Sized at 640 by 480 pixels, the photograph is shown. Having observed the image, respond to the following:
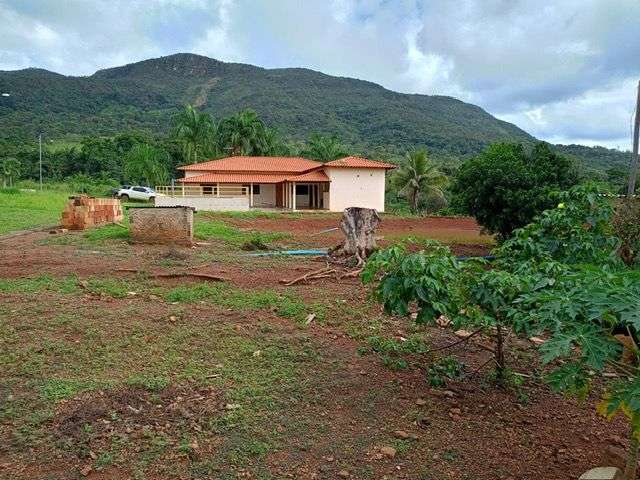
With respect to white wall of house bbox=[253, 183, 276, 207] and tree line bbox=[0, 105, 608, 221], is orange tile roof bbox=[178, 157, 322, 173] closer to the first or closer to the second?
white wall of house bbox=[253, 183, 276, 207]

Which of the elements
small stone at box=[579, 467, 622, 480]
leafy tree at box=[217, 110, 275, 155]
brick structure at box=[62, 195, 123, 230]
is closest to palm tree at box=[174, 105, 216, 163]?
leafy tree at box=[217, 110, 275, 155]

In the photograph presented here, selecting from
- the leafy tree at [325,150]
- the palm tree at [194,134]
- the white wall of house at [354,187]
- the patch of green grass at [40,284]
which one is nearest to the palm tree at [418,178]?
the white wall of house at [354,187]

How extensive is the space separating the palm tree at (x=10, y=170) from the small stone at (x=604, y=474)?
4607 centimetres

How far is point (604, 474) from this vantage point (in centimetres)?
261

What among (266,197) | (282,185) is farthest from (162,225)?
(266,197)

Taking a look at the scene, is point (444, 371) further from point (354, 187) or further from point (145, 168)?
point (145, 168)

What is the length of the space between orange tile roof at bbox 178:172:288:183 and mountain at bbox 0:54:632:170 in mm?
33158

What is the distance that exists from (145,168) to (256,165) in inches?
466

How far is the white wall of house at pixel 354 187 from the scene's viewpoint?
3142 centimetres

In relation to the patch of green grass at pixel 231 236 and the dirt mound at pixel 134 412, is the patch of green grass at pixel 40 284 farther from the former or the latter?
the patch of green grass at pixel 231 236

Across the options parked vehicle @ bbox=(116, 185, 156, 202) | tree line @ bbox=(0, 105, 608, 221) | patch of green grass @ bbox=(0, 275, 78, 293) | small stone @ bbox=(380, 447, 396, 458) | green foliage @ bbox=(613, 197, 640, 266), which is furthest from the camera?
parked vehicle @ bbox=(116, 185, 156, 202)

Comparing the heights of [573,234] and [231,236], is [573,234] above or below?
above

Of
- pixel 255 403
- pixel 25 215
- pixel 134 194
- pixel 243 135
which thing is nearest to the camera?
pixel 255 403

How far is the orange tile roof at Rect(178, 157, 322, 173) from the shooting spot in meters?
33.3
